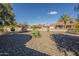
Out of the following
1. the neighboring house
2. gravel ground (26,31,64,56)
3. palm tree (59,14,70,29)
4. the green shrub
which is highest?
palm tree (59,14,70,29)

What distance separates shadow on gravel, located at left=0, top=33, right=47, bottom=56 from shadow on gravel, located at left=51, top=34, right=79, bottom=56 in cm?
25

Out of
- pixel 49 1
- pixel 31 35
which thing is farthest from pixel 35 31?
Answer: pixel 49 1

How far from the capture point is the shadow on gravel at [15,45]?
165 inches

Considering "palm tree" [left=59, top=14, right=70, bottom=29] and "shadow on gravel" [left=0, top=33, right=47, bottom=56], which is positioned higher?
"palm tree" [left=59, top=14, right=70, bottom=29]

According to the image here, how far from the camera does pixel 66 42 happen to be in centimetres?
422

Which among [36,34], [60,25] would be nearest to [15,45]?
[36,34]

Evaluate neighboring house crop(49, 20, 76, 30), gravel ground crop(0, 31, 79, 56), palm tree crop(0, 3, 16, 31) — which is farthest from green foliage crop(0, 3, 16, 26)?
neighboring house crop(49, 20, 76, 30)

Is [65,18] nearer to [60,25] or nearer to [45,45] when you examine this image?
[60,25]

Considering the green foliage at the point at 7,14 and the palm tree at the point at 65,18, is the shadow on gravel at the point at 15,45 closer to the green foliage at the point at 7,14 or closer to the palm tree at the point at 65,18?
the green foliage at the point at 7,14

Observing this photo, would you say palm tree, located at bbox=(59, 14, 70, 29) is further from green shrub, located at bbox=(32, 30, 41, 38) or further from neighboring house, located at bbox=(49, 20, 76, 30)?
green shrub, located at bbox=(32, 30, 41, 38)

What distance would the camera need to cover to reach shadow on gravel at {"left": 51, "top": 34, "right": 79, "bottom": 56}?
4.19 metres

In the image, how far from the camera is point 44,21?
4.21 metres

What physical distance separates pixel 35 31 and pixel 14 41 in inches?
11.2

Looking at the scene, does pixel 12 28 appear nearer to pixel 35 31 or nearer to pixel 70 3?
pixel 35 31
